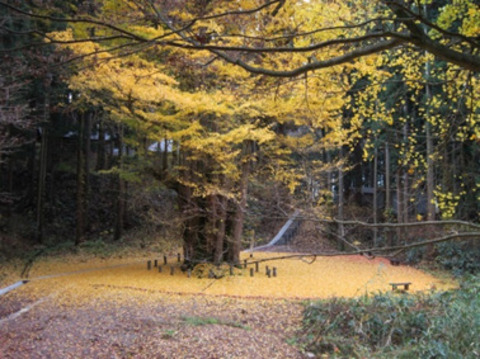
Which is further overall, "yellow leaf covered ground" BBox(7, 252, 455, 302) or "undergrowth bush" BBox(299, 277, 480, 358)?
"yellow leaf covered ground" BBox(7, 252, 455, 302)

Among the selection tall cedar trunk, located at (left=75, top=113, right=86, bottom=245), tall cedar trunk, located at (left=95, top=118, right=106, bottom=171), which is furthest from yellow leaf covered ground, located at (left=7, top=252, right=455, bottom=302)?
tall cedar trunk, located at (left=95, top=118, right=106, bottom=171)

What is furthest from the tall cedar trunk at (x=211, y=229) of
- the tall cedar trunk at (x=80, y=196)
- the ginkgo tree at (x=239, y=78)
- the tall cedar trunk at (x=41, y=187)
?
the tall cedar trunk at (x=41, y=187)

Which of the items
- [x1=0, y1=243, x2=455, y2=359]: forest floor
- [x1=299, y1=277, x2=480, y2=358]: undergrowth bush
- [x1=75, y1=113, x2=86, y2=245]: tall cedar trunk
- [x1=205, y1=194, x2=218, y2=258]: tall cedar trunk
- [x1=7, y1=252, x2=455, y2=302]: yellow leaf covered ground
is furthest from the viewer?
[x1=75, y1=113, x2=86, y2=245]: tall cedar trunk

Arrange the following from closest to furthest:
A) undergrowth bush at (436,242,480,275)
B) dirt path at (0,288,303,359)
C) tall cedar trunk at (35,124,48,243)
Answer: dirt path at (0,288,303,359) < undergrowth bush at (436,242,480,275) < tall cedar trunk at (35,124,48,243)

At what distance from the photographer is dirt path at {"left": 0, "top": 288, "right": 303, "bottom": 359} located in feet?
16.9

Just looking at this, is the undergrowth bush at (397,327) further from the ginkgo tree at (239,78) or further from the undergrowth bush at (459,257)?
the undergrowth bush at (459,257)

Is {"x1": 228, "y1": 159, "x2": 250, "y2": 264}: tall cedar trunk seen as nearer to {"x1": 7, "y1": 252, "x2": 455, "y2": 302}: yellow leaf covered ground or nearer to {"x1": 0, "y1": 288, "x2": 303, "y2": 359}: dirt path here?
{"x1": 7, "y1": 252, "x2": 455, "y2": 302}: yellow leaf covered ground

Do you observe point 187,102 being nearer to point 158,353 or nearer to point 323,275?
point 158,353

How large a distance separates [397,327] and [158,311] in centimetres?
399

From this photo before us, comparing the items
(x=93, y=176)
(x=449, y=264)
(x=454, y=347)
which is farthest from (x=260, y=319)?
(x=93, y=176)

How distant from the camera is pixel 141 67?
875cm

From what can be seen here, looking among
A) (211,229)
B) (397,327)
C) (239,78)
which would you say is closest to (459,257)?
(211,229)

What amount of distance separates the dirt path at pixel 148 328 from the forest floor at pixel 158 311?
0.01 meters

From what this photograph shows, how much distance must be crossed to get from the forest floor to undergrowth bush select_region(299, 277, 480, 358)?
44cm
